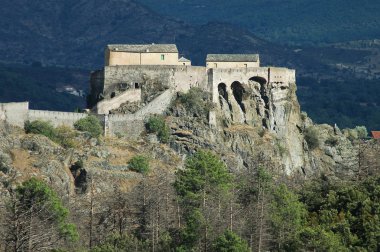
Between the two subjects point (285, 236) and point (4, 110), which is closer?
point (285, 236)

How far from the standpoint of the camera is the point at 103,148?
107 metres

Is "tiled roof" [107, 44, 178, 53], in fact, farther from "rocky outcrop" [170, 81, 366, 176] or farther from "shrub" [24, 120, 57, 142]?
"shrub" [24, 120, 57, 142]

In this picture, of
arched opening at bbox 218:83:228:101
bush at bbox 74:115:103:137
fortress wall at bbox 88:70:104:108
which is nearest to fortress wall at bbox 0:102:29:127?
bush at bbox 74:115:103:137

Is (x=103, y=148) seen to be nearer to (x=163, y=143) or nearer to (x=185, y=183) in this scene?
(x=163, y=143)

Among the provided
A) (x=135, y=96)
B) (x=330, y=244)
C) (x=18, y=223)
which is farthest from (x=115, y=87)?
(x=18, y=223)

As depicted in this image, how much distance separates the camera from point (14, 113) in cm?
10456

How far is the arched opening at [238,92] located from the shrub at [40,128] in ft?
69.8

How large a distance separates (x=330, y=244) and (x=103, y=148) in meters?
36.0

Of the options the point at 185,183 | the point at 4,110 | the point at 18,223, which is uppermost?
the point at 4,110

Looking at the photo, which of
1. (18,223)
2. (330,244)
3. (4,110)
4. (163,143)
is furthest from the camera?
(163,143)

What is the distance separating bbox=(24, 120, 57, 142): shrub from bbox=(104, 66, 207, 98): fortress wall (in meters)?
10.7

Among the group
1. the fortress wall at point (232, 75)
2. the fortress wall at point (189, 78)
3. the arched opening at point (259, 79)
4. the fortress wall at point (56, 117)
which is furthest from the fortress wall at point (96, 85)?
the arched opening at point (259, 79)

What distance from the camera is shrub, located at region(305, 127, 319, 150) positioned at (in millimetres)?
131125

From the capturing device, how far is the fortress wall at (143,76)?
115 metres
